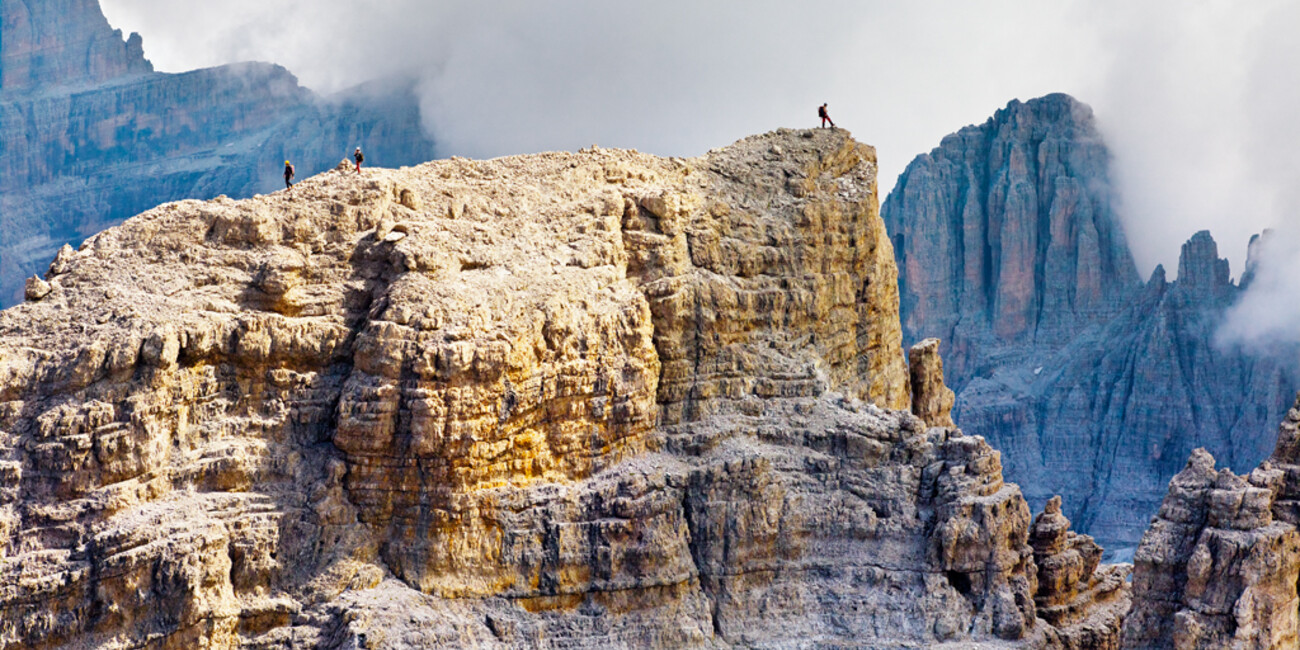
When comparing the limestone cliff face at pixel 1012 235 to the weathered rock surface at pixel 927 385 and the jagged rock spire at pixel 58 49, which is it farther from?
the weathered rock surface at pixel 927 385

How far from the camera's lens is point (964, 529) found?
139 feet

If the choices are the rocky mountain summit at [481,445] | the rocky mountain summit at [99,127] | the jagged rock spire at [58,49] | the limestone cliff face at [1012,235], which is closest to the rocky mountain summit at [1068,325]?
the limestone cliff face at [1012,235]

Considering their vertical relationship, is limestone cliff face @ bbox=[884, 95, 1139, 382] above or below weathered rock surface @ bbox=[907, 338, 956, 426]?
above

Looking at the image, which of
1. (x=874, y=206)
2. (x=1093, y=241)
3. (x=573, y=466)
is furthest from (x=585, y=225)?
(x=1093, y=241)

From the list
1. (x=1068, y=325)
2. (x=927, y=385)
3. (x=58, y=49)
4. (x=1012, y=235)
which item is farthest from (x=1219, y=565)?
(x=58, y=49)

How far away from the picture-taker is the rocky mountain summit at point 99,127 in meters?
99.3

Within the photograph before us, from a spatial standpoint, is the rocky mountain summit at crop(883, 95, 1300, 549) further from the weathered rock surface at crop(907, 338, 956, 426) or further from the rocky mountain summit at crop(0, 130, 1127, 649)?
the rocky mountain summit at crop(0, 130, 1127, 649)

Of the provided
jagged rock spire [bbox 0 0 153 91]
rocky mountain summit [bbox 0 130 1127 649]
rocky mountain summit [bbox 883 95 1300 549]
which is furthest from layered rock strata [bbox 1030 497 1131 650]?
jagged rock spire [bbox 0 0 153 91]

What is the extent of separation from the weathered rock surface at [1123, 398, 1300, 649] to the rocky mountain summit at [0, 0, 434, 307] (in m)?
66.8

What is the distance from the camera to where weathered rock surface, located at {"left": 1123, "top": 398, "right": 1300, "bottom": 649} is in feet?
136

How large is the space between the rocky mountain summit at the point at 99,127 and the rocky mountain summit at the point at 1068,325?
50.3 metres

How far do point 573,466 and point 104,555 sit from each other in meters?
11.7

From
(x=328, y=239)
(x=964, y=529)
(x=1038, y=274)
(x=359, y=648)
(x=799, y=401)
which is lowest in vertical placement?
(x=359, y=648)

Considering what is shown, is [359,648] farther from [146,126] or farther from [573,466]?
[146,126]
